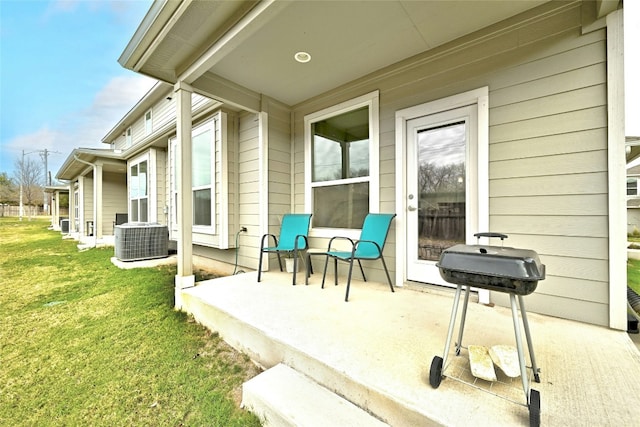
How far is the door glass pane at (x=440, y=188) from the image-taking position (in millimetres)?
2477

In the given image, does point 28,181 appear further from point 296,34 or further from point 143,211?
point 296,34

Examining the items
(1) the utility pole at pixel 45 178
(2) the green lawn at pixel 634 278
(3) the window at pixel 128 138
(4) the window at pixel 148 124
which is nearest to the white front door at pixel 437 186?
(2) the green lawn at pixel 634 278

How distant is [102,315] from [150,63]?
2603 mm

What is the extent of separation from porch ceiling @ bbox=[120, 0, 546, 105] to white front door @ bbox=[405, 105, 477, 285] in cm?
72

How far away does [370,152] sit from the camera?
2.99 meters

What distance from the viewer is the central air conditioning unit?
15.3 ft

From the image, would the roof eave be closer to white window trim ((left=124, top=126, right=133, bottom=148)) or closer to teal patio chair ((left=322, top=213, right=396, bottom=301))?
teal patio chair ((left=322, top=213, right=396, bottom=301))

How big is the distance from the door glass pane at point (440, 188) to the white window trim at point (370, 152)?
0.46 metres

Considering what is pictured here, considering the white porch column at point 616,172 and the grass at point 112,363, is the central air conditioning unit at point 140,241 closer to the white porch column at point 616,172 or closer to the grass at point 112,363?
the grass at point 112,363

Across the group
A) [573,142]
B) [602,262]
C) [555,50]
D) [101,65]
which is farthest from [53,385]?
[101,65]

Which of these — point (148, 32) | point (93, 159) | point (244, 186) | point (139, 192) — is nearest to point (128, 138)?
point (93, 159)

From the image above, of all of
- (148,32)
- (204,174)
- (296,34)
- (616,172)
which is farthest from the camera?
(204,174)

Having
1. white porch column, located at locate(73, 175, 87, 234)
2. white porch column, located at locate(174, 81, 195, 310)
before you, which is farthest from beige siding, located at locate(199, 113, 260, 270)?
white porch column, located at locate(73, 175, 87, 234)

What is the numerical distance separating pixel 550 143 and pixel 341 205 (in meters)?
2.08
